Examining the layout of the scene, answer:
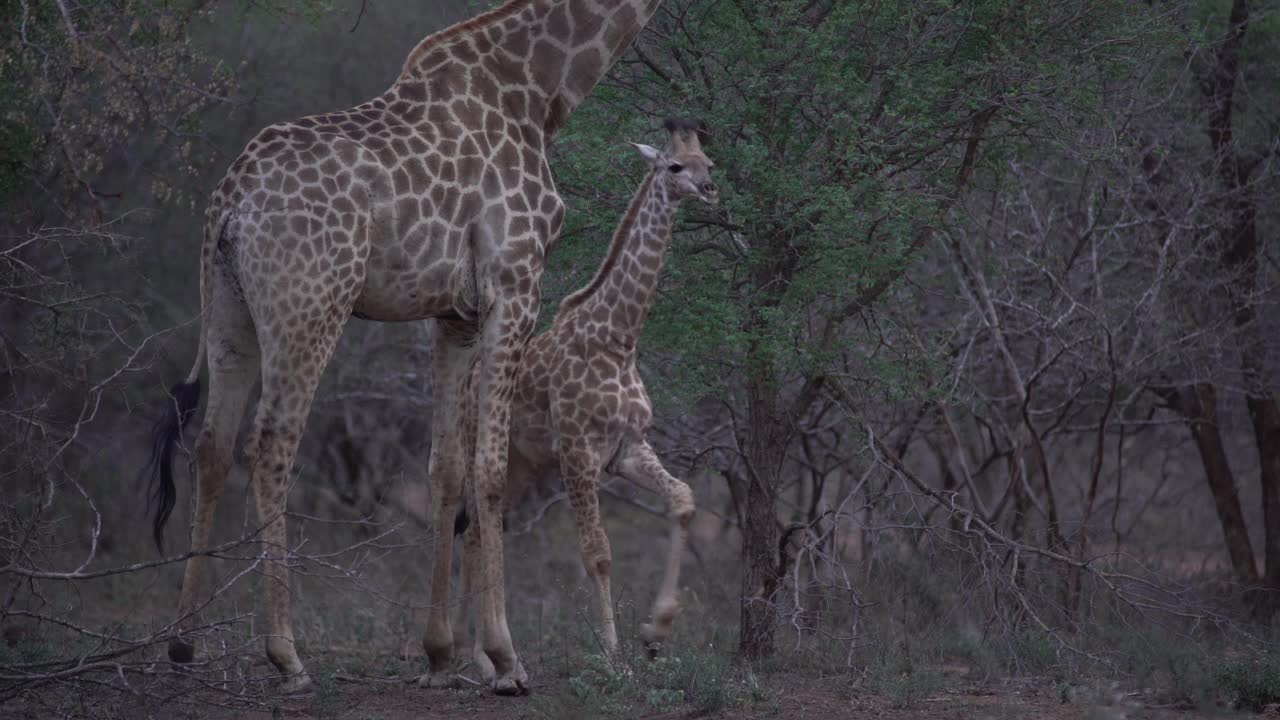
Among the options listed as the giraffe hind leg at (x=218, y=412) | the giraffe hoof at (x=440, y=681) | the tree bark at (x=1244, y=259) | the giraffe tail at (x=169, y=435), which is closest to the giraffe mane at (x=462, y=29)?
the giraffe hind leg at (x=218, y=412)

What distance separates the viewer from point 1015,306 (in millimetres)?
10328

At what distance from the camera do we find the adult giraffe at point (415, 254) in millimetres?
6430

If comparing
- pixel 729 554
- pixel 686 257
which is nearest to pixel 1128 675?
pixel 686 257

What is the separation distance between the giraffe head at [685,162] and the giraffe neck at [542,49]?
53 cm

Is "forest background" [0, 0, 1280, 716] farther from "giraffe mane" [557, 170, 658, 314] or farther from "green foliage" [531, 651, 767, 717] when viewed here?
"giraffe mane" [557, 170, 658, 314]

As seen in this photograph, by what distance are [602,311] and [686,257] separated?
78 centimetres

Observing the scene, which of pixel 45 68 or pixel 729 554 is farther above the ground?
pixel 45 68

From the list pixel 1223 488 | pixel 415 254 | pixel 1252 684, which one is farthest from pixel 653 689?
pixel 1223 488

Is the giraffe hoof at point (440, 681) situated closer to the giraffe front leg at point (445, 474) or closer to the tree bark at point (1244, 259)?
the giraffe front leg at point (445, 474)

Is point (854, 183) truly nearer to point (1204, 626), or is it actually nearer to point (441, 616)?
point (441, 616)

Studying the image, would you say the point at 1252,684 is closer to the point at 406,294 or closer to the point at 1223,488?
the point at 406,294

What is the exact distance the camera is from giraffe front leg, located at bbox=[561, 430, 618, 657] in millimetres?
7599

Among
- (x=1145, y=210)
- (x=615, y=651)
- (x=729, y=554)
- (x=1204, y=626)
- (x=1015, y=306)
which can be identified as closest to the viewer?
(x=615, y=651)

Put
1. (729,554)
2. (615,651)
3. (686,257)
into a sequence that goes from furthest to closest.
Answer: (729,554), (686,257), (615,651)
